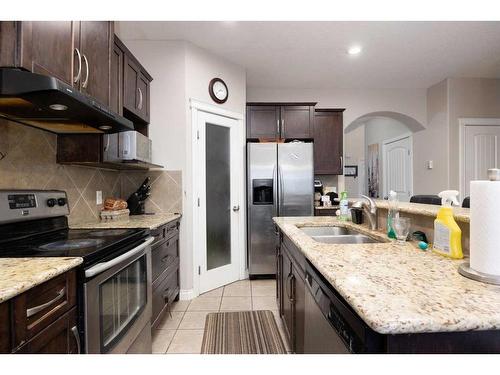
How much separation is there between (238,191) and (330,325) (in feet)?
7.80

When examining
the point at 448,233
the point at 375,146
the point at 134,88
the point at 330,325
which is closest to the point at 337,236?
the point at 448,233

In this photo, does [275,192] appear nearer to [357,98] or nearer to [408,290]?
[357,98]

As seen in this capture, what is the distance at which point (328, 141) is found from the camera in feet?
12.5

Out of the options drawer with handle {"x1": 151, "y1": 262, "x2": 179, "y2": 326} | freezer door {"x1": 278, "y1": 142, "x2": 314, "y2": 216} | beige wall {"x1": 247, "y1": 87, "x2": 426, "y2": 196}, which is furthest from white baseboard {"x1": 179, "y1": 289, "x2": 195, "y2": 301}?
beige wall {"x1": 247, "y1": 87, "x2": 426, "y2": 196}

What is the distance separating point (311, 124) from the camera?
362cm

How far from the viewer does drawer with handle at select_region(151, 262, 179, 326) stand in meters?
1.90

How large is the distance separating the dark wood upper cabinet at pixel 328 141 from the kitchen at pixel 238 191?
2 centimetres

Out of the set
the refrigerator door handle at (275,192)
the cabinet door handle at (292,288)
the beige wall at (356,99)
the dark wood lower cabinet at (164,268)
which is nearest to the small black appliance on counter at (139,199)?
the dark wood lower cabinet at (164,268)

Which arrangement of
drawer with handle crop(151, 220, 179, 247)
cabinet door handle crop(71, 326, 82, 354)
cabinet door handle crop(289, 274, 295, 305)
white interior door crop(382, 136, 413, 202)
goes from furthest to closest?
white interior door crop(382, 136, 413, 202) → drawer with handle crop(151, 220, 179, 247) → cabinet door handle crop(289, 274, 295, 305) → cabinet door handle crop(71, 326, 82, 354)

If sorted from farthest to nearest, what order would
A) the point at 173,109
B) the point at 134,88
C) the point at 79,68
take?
the point at 173,109 → the point at 134,88 → the point at 79,68

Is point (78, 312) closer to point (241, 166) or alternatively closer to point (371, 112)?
point (241, 166)

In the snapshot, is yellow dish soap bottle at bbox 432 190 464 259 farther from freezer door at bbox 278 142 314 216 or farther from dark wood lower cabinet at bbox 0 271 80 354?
freezer door at bbox 278 142 314 216

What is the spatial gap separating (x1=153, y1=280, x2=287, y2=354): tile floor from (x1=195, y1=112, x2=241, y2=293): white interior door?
18 cm

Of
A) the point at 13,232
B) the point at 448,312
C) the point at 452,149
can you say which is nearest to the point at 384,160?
the point at 452,149
